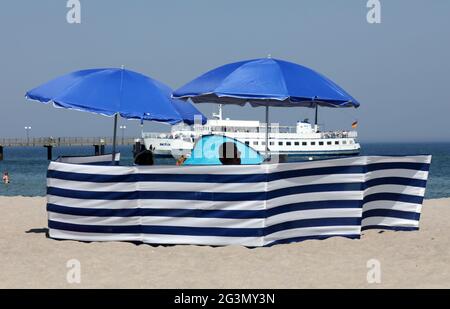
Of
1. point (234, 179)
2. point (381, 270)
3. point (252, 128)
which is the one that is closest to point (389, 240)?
point (381, 270)

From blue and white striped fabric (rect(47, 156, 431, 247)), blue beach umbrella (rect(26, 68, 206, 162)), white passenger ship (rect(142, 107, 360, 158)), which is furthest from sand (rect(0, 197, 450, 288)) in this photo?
white passenger ship (rect(142, 107, 360, 158))

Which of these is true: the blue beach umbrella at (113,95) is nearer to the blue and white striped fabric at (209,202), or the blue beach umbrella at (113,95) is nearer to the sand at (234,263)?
the blue and white striped fabric at (209,202)

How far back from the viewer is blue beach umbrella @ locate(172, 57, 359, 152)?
28.6 ft

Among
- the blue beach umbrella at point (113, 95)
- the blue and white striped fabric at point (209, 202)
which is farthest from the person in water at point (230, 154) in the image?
the blue and white striped fabric at point (209, 202)

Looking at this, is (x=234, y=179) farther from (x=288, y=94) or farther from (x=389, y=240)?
(x=389, y=240)

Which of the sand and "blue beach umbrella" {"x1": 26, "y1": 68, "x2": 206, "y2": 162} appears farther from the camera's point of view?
"blue beach umbrella" {"x1": 26, "y1": 68, "x2": 206, "y2": 162}

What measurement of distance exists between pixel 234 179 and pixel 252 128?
66.0 m

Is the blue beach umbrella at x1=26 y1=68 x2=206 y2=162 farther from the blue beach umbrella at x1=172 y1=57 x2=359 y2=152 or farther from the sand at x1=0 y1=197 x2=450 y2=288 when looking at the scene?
the sand at x1=0 y1=197 x2=450 y2=288

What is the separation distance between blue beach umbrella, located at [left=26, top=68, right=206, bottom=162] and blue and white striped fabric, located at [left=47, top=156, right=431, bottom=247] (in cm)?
88

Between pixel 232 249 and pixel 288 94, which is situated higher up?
pixel 288 94

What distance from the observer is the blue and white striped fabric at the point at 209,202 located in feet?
28.8

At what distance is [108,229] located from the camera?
29.9 feet

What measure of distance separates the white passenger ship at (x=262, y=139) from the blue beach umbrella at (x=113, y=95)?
58245 mm
